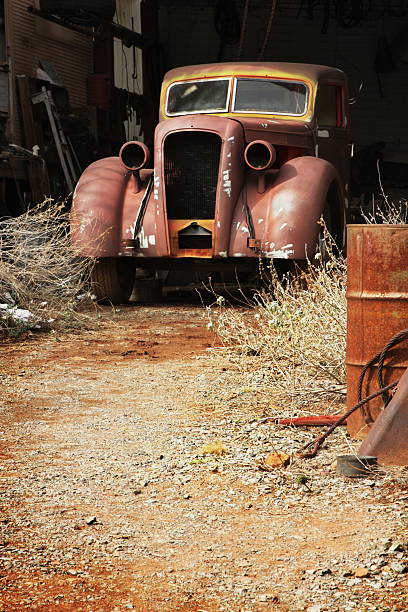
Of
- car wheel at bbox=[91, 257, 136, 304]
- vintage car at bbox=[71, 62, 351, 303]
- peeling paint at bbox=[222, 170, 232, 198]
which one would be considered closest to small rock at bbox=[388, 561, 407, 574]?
vintage car at bbox=[71, 62, 351, 303]

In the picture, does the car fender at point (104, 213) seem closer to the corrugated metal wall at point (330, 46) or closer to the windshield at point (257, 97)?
the windshield at point (257, 97)

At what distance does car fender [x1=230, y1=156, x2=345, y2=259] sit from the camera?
875 cm

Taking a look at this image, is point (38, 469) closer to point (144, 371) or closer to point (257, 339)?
point (144, 371)

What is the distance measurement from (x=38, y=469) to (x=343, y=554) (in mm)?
1534

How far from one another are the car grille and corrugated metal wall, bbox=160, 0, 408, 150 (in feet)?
41.0

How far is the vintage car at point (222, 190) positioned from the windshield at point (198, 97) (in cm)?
2

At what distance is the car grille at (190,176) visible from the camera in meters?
9.28

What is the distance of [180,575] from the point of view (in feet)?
9.48

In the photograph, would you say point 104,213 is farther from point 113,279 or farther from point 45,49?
point 45,49

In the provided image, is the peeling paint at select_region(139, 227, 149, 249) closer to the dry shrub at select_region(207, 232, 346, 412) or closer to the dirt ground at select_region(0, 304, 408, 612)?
the dry shrub at select_region(207, 232, 346, 412)

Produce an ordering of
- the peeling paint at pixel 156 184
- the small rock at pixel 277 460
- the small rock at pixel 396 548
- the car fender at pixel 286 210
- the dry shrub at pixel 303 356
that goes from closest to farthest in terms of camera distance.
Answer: the small rock at pixel 396 548 < the small rock at pixel 277 460 < the dry shrub at pixel 303 356 < the car fender at pixel 286 210 < the peeling paint at pixel 156 184

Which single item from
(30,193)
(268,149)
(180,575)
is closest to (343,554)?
(180,575)

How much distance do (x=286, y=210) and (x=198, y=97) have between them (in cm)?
225

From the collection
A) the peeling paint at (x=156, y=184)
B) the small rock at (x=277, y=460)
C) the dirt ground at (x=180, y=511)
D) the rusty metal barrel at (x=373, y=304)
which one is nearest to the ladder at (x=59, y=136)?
the peeling paint at (x=156, y=184)
